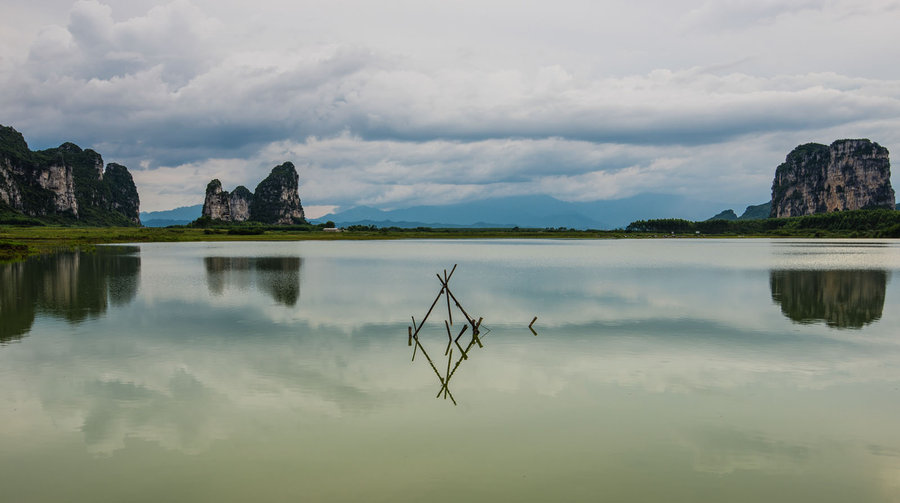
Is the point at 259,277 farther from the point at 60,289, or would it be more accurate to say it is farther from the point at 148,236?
the point at 148,236

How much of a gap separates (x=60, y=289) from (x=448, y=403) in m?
31.9

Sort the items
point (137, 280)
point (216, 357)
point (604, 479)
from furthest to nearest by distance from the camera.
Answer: point (137, 280) → point (216, 357) → point (604, 479)

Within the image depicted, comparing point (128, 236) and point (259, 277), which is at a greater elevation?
point (128, 236)

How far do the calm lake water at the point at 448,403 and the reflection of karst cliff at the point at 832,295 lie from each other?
44cm

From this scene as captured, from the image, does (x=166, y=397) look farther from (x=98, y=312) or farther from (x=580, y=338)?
(x=98, y=312)

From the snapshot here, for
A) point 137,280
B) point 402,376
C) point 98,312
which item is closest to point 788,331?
point 402,376

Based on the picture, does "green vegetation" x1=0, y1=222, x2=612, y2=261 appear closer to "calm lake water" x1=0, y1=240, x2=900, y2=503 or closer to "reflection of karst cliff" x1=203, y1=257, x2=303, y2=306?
"reflection of karst cliff" x1=203, y1=257, x2=303, y2=306

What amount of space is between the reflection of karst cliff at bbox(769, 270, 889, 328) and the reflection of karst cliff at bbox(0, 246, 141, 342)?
33.7m

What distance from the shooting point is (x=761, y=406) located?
1370cm

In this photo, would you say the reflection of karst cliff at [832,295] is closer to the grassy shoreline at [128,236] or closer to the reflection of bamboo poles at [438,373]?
the reflection of bamboo poles at [438,373]

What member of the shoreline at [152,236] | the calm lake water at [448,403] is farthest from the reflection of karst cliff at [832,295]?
the shoreline at [152,236]

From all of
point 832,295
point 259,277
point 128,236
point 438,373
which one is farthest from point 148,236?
point 832,295

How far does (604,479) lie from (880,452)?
5.57 metres

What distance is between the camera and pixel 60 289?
35500 millimetres
